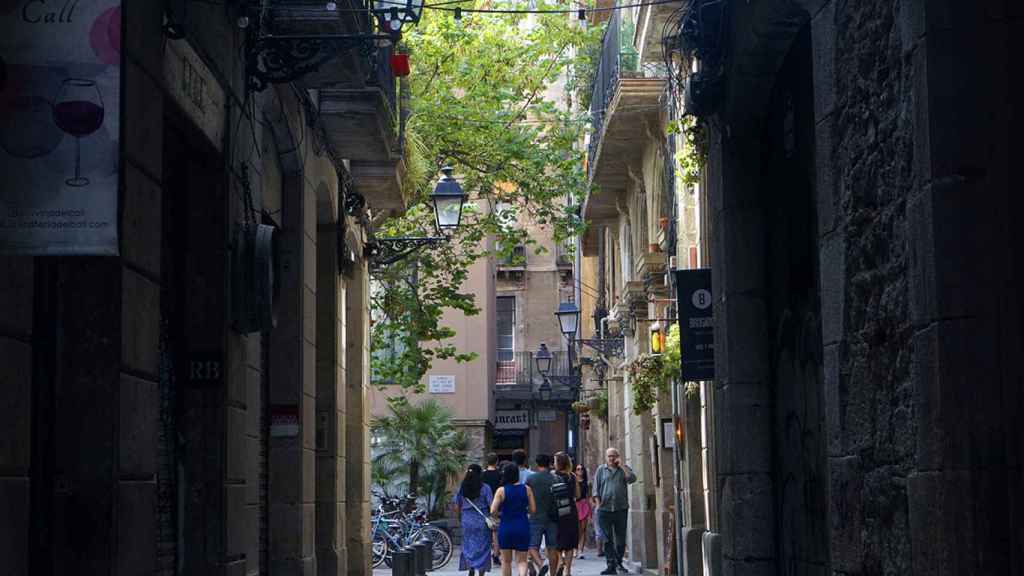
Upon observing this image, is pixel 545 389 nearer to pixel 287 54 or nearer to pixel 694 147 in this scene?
pixel 694 147

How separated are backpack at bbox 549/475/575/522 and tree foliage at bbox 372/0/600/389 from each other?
217 inches

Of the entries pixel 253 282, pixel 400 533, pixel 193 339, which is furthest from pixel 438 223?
pixel 193 339

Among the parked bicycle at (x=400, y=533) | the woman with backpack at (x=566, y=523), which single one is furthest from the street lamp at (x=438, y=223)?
the parked bicycle at (x=400, y=533)

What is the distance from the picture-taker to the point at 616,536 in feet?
86.2

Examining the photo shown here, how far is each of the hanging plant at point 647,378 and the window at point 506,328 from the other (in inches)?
1457

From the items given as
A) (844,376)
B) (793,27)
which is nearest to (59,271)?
(844,376)

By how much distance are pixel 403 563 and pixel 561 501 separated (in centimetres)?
341

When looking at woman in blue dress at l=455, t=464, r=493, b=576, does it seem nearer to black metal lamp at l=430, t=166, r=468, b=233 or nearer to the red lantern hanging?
black metal lamp at l=430, t=166, r=468, b=233

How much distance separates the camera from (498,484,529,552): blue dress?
19.6 meters

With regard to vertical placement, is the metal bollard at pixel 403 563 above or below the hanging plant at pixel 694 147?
below

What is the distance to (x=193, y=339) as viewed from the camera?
1059 cm

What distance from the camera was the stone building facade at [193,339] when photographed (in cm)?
754

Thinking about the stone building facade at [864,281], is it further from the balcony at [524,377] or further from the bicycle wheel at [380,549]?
the balcony at [524,377]

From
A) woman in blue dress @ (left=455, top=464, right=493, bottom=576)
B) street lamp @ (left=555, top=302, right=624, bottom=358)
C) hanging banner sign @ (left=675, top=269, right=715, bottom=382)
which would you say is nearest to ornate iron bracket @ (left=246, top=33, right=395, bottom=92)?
hanging banner sign @ (left=675, top=269, right=715, bottom=382)
